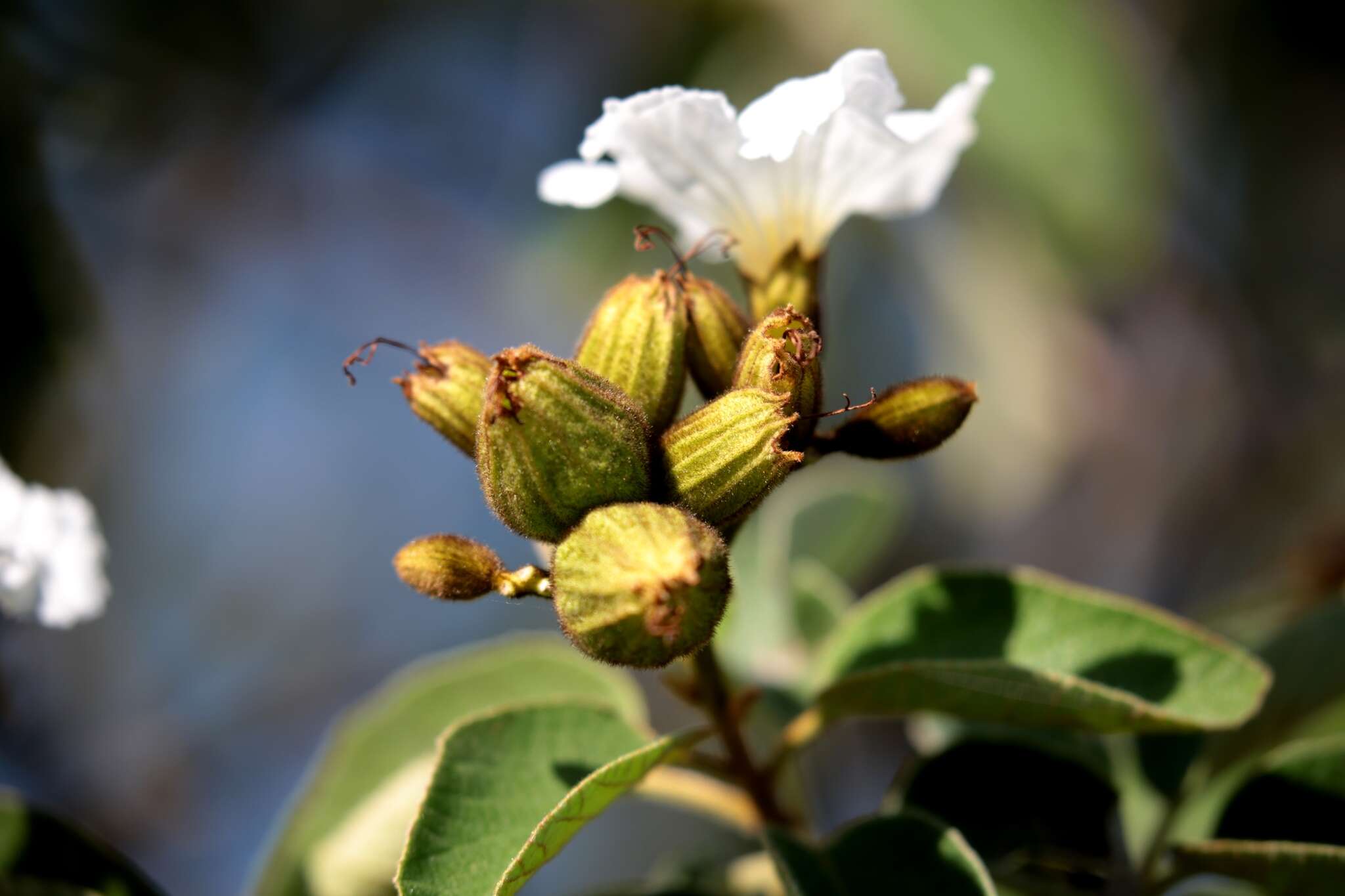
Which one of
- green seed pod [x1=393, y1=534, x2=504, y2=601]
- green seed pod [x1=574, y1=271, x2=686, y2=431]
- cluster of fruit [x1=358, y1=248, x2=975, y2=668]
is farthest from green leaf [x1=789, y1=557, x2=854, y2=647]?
green seed pod [x1=393, y1=534, x2=504, y2=601]

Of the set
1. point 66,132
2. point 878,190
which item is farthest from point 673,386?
point 66,132

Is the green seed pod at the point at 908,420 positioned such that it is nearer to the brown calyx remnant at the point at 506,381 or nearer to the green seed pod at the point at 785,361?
the green seed pod at the point at 785,361

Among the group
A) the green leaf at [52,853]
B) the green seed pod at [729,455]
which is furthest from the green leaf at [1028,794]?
the green leaf at [52,853]

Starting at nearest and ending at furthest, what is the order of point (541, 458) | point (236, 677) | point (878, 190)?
point (541, 458)
point (878, 190)
point (236, 677)

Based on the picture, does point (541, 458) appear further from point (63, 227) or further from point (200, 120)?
point (200, 120)

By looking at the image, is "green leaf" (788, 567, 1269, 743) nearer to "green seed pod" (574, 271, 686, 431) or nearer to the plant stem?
the plant stem
